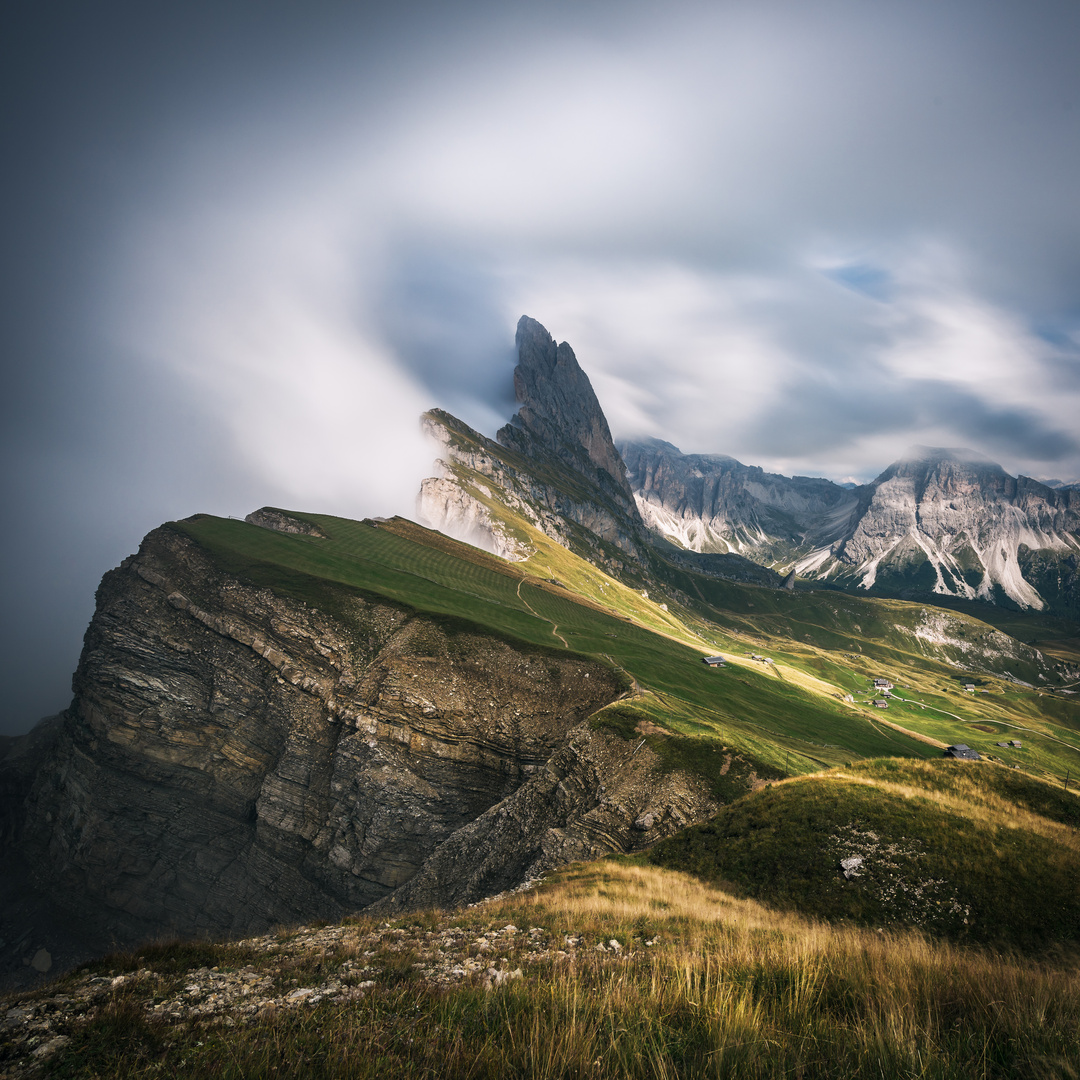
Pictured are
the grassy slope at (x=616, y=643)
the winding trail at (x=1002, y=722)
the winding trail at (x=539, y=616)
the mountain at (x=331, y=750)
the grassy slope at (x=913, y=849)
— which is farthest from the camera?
the winding trail at (x=1002, y=722)

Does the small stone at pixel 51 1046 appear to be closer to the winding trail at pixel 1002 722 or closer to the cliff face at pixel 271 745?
the cliff face at pixel 271 745

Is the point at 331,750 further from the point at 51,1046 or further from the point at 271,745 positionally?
the point at 51,1046

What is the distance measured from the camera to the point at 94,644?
48.2 metres

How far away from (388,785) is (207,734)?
20527 mm

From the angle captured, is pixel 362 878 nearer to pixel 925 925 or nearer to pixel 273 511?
pixel 925 925

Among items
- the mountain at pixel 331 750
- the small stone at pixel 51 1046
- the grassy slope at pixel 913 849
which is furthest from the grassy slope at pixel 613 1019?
the mountain at pixel 331 750

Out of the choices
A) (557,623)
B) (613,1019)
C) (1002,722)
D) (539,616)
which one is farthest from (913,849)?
(1002,722)

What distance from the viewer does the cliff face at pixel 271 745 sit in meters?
36.1

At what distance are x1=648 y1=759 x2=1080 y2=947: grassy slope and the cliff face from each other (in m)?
14.3

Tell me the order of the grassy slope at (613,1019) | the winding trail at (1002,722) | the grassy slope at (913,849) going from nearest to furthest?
1. the grassy slope at (613,1019)
2. the grassy slope at (913,849)
3. the winding trail at (1002,722)

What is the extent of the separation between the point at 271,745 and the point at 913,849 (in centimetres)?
4578

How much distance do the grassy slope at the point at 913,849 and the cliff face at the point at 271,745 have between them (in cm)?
1434

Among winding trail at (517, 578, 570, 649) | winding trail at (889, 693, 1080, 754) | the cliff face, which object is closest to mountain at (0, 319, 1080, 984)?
the cliff face

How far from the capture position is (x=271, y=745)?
41.5 meters
